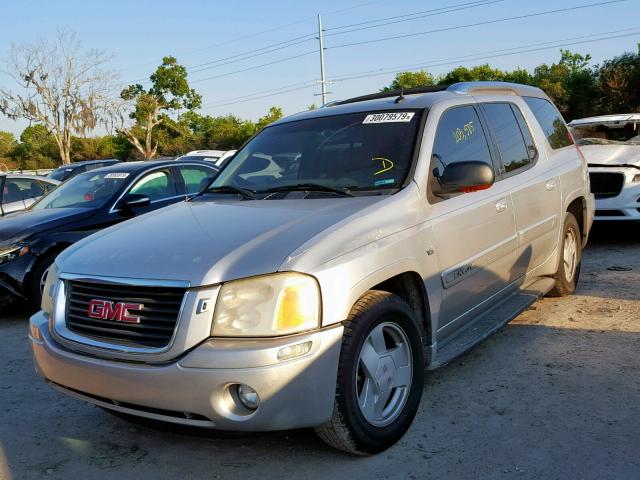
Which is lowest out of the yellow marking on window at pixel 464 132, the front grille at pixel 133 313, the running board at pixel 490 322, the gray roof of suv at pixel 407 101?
the running board at pixel 490 322

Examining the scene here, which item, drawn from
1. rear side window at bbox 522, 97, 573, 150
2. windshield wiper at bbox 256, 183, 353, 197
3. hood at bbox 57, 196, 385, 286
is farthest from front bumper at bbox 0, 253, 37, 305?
rear side window at bbox 522, 97, 573, 150

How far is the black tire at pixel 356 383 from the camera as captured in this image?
9.37 ft

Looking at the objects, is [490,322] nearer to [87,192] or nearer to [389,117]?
[389,117]

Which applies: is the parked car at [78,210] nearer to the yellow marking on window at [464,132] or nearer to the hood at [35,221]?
the hood at [35,221]

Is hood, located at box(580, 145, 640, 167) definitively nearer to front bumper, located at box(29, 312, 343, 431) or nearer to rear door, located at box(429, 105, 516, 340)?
rear door, located at box(429, 105, 516, 340)

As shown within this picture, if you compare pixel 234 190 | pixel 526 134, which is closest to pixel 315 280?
pixel 234 190

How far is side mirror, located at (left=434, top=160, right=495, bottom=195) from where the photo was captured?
3.67 meters

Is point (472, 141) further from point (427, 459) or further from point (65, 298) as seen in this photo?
point (65, 298)

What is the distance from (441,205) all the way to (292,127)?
1405 mm

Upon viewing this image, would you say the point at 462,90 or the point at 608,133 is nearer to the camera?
the point at 462,90

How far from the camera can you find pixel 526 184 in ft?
15.5

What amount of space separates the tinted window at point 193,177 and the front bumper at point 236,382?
509 cm

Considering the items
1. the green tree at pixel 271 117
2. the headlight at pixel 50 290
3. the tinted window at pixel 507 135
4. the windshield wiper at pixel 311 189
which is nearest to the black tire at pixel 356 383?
the windshield wiper at pixel 311 189

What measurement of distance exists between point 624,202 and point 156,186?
5630mm
